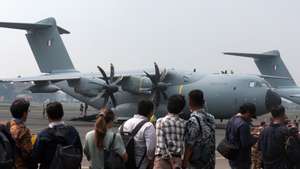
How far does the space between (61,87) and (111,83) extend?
18.4ft

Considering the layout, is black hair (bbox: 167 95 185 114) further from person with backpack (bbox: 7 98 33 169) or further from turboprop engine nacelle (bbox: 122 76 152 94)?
turboprop engine nacelle (bbox: 122 76 152 94)

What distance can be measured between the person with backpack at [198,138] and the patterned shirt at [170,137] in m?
0.08

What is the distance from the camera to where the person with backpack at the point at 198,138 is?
21.3 feet

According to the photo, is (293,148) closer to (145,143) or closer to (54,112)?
(145,143)

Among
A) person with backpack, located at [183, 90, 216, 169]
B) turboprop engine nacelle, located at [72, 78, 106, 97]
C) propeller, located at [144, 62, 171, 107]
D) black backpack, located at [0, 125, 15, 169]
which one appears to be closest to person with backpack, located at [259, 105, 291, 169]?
person with backpack, located at [183, 90, 216, 169]

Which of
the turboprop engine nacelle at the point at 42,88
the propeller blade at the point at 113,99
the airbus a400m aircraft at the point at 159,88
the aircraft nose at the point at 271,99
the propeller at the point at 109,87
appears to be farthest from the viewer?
the turboprop engine nacelle at the point at 42,88

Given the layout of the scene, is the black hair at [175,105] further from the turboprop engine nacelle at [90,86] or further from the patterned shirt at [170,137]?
the turboprop engine nacelle at [90,86]

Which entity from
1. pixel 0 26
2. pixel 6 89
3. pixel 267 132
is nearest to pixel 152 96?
pixel 0 26

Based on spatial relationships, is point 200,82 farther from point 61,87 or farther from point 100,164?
point 100,164

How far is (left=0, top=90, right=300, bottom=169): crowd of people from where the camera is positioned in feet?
19.1

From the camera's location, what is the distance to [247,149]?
24.1 ft

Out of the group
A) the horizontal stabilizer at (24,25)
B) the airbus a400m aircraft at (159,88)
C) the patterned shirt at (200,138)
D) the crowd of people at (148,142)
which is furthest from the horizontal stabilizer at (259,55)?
the patterned shirt at (200,138)

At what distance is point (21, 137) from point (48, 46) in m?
26.1

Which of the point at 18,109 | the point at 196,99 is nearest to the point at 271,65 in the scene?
the point at 196,99
